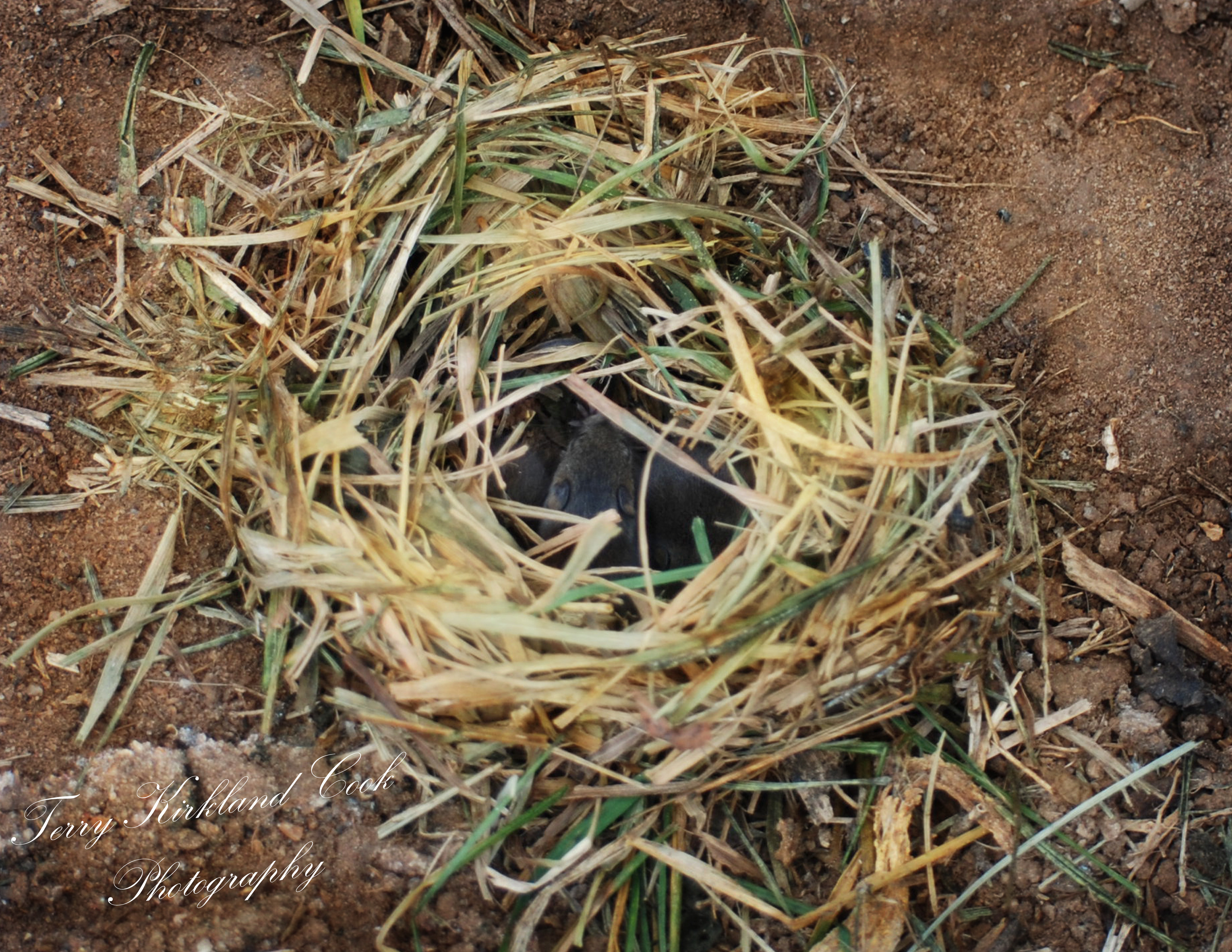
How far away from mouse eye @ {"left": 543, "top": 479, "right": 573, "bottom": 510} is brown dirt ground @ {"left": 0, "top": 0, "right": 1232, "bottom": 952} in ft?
3.41

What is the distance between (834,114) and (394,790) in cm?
267

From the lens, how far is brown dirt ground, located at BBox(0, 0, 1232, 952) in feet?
9.09

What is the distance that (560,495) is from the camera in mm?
3229

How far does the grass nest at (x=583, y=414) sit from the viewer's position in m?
2.73

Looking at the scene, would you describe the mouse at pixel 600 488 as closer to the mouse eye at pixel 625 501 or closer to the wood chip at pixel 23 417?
the mouse eye at pixel 625 501

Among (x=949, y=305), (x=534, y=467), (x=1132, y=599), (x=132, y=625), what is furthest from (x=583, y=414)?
(x=1132, y=599)

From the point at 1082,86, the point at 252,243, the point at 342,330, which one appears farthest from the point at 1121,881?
the point at 252,243

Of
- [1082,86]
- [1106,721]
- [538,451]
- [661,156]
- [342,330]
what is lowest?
[1106,721]

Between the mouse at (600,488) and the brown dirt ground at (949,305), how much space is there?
3.23 feet

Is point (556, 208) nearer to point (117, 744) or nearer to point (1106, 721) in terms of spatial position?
point (117, 744)

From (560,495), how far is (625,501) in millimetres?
227

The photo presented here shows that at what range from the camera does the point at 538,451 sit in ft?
11.4

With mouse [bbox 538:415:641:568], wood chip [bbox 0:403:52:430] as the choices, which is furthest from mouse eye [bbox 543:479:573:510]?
wood chip [bbox 0:403:52:430]

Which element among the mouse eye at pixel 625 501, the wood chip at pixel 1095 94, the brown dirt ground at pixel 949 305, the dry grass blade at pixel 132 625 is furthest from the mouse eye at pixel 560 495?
the wood chip at pixel 1095 94
